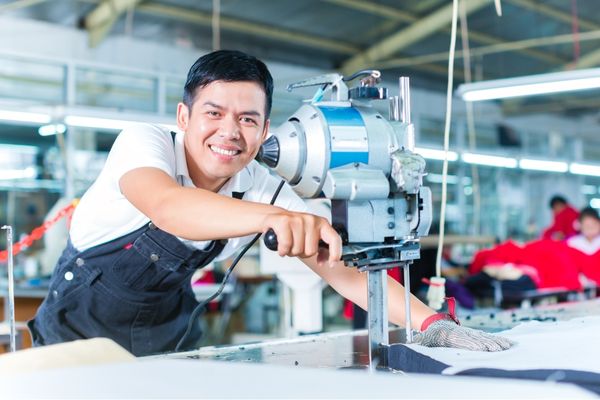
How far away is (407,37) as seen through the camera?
9969 millimetres

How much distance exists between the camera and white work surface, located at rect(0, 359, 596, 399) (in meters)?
0.70

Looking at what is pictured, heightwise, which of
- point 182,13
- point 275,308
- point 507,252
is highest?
point 182,13

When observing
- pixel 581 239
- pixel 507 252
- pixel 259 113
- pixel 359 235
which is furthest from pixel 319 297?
pixel 581 239

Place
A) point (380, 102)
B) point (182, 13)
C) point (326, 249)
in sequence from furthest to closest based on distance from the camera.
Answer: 1. point (182, 13)
2. point (380, 102)
3. point (326, 249)

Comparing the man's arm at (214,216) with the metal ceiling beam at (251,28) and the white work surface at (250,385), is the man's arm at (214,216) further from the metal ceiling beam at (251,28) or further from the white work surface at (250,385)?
the metal ceiling beam at (251,28)

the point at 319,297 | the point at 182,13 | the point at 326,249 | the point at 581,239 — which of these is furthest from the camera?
the point at 182,13

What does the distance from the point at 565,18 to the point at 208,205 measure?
9736 mm

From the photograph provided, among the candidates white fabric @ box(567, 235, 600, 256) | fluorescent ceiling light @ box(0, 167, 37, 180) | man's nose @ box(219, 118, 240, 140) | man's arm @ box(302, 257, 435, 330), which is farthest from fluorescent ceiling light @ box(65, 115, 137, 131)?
man's nose @ box(219, 118, 240, 140)

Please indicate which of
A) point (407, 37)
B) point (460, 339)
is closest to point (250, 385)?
point (460, 339)

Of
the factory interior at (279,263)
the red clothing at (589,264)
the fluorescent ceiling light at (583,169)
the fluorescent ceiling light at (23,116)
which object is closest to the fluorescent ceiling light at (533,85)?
the factory interior at (279,263)

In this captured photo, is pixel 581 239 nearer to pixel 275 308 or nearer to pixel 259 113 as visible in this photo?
pixel 275 308

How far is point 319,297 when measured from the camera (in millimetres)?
2830

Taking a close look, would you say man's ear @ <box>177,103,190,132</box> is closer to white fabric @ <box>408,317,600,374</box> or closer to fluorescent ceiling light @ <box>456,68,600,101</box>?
white fabric @ <box>408,317,600,374</box>

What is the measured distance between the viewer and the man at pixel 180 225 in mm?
1158
